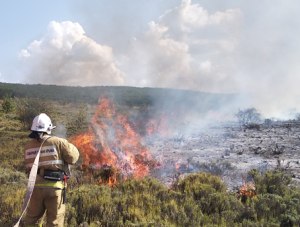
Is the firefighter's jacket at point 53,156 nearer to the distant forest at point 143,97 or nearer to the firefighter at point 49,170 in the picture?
the firefighter at point 49,170

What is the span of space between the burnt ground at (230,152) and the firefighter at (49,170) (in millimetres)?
6493

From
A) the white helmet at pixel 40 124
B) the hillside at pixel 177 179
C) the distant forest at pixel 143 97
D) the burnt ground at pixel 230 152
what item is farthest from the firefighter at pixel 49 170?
the distant forest at pixel 143 97

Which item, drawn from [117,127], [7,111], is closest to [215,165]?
[117,127]

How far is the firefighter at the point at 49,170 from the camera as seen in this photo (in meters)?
6.49

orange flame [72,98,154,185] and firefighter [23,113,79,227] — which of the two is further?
orange flame [72,98,154,185]

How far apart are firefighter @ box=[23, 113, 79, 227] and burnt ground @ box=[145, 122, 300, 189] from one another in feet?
21.3

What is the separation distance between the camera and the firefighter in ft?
21.3

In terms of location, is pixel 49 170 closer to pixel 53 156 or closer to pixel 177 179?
pixel 53 156

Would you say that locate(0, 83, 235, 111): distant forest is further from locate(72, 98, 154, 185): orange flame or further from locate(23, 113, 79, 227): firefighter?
locate(23, 113, 79, 227): firefighter

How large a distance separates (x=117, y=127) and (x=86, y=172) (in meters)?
9.72

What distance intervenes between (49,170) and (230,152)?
11826 mm

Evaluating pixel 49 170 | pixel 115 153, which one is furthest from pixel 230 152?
pixel 49 170

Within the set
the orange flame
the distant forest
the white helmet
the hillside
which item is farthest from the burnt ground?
the distant forest

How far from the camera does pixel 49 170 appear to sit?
6.56 m
